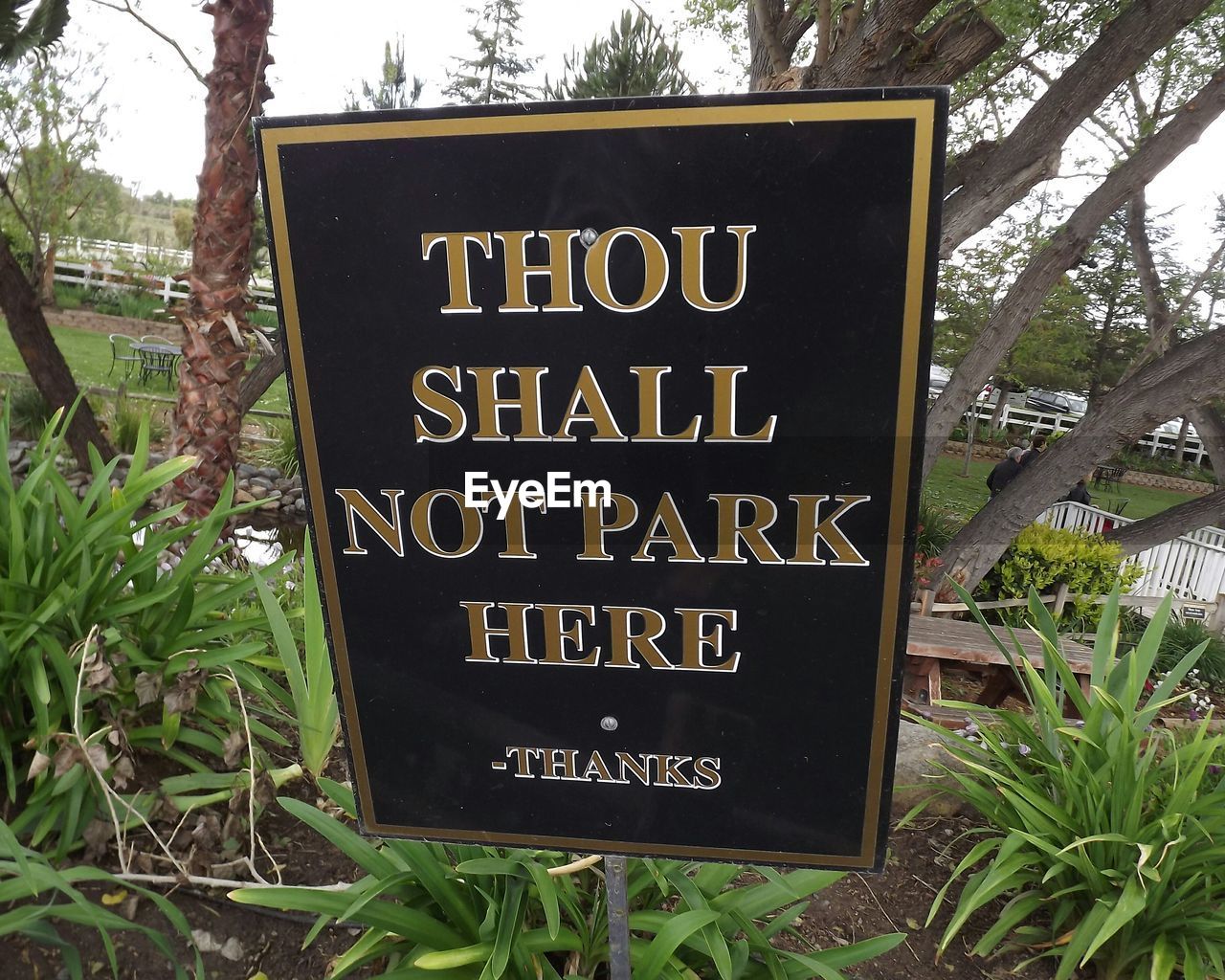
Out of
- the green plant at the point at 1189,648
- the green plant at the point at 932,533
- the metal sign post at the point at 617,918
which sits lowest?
the green plant at the point at 1189,648

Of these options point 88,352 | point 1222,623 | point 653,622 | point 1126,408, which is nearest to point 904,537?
point 653,622

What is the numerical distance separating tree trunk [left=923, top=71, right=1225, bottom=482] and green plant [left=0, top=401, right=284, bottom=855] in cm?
530

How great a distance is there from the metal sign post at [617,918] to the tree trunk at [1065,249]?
5.34 meters

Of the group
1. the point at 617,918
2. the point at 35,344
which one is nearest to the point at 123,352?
the point at 35,344

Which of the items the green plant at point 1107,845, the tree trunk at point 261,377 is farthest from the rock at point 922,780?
the tree trunk at point 261,377

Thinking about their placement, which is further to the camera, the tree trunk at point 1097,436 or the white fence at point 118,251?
the white fence at point 118,251

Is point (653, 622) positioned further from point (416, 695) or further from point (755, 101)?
point (755, 101)

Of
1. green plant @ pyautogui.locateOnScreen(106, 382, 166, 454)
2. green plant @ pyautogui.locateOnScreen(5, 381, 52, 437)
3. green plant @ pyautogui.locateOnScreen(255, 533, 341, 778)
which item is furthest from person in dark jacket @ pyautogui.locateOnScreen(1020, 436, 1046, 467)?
green plant @ pyautogui.locateOnScreen(5, 381, 52, 437)

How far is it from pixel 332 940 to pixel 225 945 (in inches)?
9.2

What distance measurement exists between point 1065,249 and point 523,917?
6.82 m

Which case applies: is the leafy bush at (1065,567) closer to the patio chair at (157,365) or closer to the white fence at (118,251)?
the patio chair at (157,365)

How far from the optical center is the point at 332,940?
77.7 inches

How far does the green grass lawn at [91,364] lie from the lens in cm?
1483

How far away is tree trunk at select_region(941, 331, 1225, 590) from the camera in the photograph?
6266 mm
